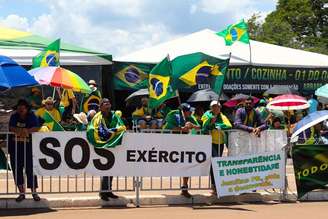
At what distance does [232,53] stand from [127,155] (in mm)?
11559

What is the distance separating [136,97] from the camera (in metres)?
18.7

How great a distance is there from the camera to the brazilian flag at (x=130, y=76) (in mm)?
19922

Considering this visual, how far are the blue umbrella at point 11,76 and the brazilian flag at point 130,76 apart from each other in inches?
380

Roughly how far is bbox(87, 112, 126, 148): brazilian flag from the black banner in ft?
10.8

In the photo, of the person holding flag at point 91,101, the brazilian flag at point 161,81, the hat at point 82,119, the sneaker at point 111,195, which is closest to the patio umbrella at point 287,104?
the person holding flag at point 91,101

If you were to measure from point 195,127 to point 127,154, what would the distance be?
147 cm

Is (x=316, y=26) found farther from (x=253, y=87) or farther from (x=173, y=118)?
(x=173, y=118)

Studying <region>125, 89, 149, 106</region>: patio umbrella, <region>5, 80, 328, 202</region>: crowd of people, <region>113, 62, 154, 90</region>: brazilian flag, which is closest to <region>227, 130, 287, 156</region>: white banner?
<region>5, 80, 328, 202</region>: crowd of people

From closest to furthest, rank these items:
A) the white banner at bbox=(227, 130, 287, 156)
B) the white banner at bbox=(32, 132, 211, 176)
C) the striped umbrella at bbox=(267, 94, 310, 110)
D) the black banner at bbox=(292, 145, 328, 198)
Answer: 1. the white banner at bbox=(32, 132, 211, 176)
2. the black banner at bbox=(292, 145, 328, 198)
3. the white banner at bbox=(227, 130, 287, 156)
4. the striped umbrella at bbox=(267, 94, 310, 110)

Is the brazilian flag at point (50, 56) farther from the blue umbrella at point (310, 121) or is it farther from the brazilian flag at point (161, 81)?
the blue umbrella at point (310, 121)

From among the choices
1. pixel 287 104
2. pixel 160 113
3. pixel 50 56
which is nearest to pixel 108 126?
pixel 50 56

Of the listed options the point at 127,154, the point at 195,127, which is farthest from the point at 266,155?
the point at 127,154

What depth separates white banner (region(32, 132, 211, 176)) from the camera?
34.2ft

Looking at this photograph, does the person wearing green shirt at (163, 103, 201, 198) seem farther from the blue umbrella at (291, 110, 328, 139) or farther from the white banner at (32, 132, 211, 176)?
the blue umbrella at (291, 110, 328, 139)
